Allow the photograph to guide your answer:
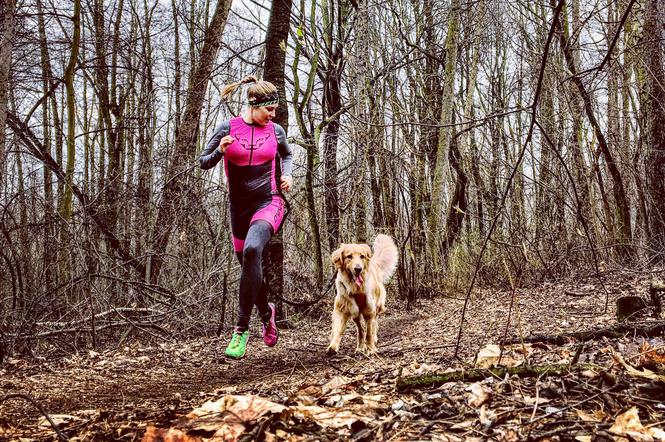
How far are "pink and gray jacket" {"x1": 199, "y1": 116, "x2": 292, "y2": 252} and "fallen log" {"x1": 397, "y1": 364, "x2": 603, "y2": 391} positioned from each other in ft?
8.44

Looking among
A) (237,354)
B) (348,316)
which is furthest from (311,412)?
(348,316)

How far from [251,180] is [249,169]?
0.33 ft

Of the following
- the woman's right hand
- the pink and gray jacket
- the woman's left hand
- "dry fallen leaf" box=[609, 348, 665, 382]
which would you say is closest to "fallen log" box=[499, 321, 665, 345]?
"dry fallen leaf" box=[609, 348, 665, 382]

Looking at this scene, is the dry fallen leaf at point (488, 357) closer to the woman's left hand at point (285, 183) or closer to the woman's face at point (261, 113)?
the woman's left hand at point (285, 183)

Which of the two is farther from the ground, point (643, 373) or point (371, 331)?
point (643, 373)

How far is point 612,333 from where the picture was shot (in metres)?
3.45

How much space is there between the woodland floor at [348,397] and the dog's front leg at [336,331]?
23 cm

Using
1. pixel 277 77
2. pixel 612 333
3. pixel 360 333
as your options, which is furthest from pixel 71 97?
pixel 612 333

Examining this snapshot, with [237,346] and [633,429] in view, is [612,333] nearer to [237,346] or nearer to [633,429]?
[633,429]

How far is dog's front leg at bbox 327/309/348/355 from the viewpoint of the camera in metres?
5.57

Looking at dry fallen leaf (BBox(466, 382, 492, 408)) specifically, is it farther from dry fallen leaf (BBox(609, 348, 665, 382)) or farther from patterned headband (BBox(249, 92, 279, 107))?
patterned headband (BBox(249, 92, 279, 107))

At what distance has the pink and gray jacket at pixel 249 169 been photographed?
16.3ft

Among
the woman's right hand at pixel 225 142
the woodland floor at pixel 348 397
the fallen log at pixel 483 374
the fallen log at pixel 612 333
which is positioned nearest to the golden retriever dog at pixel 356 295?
the woodland floor at pixel 348 397

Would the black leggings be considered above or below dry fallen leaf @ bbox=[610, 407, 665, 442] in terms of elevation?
above
